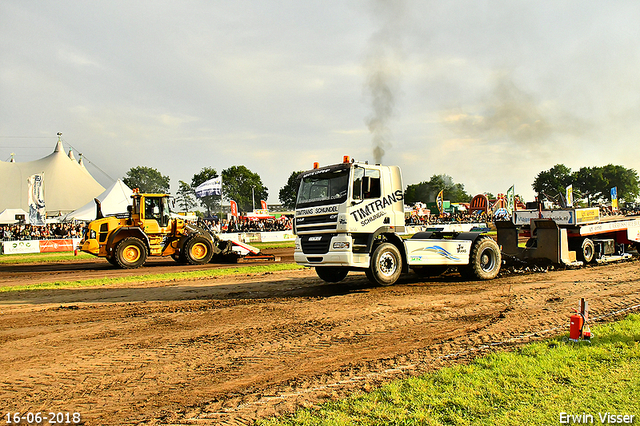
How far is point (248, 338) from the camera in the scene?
660 centimetres

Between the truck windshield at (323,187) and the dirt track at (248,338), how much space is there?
2.26 m

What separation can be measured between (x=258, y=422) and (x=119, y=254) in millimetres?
16415

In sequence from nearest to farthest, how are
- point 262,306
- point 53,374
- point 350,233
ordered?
point 53,374 → point 262,306 → point 350,233

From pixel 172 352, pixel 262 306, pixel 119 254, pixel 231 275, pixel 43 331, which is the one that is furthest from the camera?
pixel 119 254

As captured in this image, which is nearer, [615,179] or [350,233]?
[350,233]

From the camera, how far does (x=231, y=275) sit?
15016mm

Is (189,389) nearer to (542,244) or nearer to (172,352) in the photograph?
(172,352)

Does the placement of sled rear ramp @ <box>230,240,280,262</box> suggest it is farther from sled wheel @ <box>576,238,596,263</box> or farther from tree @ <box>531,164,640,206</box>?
tree @ <box>531,164,640,206</box>

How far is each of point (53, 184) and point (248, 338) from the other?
63.7 meters

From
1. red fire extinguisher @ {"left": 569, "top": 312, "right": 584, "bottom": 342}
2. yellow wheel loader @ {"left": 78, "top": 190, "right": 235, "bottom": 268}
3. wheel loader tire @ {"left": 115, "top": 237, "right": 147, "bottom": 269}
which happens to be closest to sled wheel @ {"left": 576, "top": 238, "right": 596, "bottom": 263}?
red fire extinguisher @ {"left": 569, "top": 312, "right": 584, "bottom": 342}

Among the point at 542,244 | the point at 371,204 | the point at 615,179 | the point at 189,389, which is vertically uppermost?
the point at 615,179

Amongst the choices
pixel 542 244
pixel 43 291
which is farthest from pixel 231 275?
pixel 542 244

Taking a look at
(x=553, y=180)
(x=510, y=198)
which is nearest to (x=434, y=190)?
(x=553, y=180)

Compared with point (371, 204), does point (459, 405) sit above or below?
below
